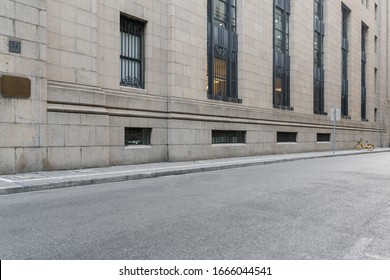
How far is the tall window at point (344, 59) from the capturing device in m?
34.0

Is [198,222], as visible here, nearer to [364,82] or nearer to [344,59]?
[344,59]

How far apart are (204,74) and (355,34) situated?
1051 inches

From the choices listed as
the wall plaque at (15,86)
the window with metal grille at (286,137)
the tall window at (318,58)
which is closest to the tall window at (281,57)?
the window with metal grille at (286,137)

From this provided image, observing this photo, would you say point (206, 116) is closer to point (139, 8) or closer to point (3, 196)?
point (139, 8)

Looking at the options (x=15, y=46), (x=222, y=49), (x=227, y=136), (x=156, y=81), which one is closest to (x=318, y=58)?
(x=222, y=49)

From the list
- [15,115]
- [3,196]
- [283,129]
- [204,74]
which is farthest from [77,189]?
[283,129]

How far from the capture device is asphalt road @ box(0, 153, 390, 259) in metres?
4.02

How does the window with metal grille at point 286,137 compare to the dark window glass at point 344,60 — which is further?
the dark window glass at point 344,60

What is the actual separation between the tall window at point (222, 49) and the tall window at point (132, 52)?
181 inches

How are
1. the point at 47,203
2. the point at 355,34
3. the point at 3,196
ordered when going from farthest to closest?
1. the point at 355,34
2. the point at 3,196
3. the point at 47,203

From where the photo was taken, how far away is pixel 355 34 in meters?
36.5

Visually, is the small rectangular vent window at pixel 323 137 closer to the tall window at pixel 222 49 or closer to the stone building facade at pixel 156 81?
the stone building facade at pixel 156 81

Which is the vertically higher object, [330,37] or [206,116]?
[330,37]

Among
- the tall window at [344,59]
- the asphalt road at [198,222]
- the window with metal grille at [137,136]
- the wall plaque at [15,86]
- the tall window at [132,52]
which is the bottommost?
the asphalt road at [198,222]
